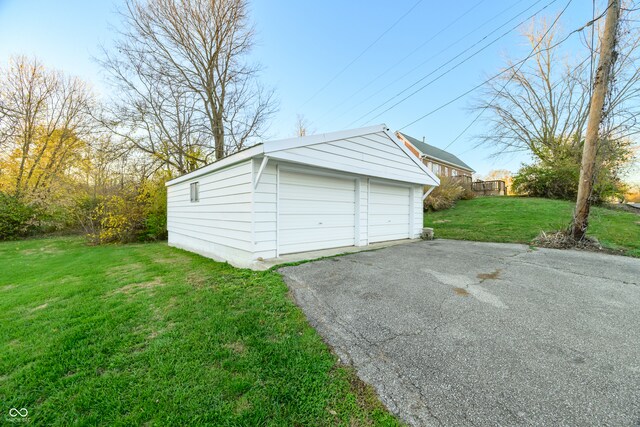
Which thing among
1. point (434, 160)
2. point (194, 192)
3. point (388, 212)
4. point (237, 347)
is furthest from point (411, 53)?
point (434, 160)

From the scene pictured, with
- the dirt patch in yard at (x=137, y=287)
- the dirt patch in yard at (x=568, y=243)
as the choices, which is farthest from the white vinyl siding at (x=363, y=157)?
the dirt patch in yard at (x=568, y=243)

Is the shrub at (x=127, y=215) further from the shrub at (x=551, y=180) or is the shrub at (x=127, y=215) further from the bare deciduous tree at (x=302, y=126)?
the shrub at (x=551, y=180)

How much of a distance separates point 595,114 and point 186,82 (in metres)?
15.2

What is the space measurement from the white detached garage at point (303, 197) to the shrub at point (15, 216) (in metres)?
11.2

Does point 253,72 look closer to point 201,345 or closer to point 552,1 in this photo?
point 552,1

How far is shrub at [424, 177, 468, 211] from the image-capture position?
13.3m

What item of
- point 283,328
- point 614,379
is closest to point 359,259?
point 283,328

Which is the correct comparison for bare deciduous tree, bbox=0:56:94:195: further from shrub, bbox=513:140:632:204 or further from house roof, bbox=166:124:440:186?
shrub, bbox=513:140:632:204

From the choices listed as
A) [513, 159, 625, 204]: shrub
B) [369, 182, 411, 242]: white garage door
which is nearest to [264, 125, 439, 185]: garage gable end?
[369, 182, 411, 242]: white garage door

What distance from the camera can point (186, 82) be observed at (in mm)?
12070

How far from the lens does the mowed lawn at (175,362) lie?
58.0 inches

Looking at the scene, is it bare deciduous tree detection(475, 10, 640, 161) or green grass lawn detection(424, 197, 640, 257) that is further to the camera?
bare deciduous tree detection(475, 10, 640, 161)

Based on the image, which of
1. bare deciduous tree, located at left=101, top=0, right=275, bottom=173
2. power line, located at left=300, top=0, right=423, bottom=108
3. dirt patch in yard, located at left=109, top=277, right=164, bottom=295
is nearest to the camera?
dirt patch in yard, located at left=109, top=277, right=164, bottom=295

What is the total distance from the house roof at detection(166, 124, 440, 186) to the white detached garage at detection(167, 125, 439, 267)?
2cm
